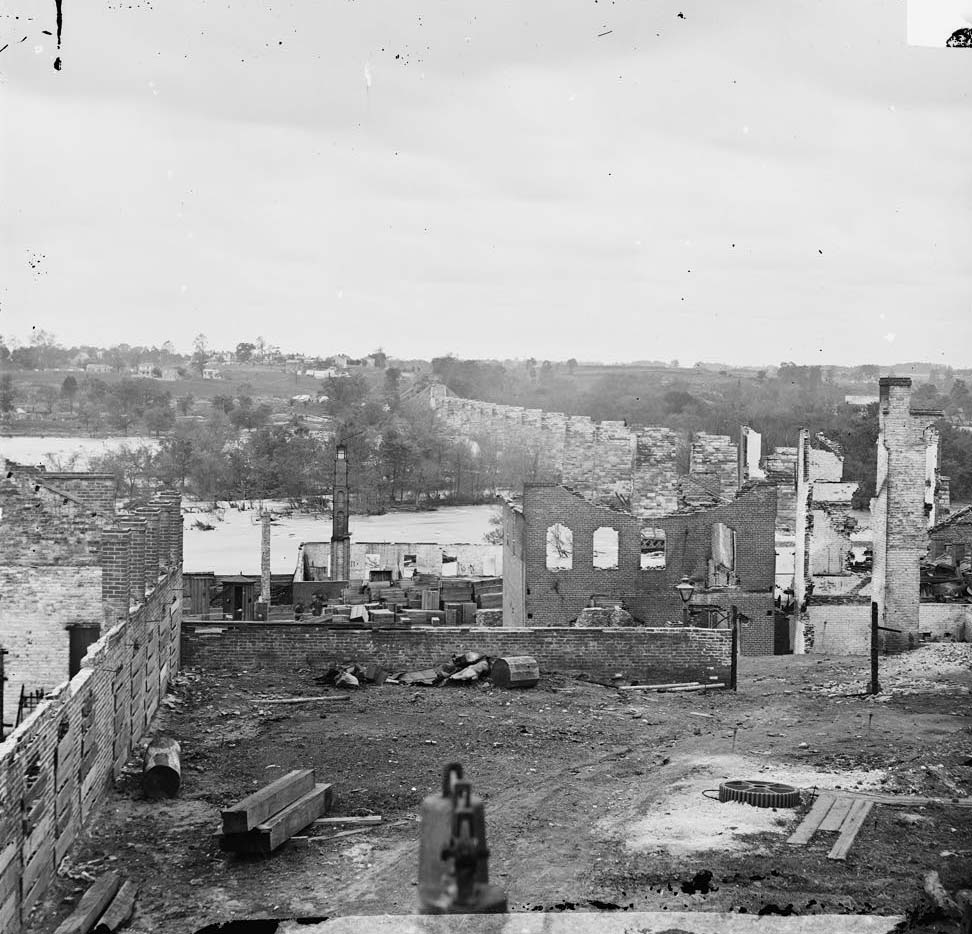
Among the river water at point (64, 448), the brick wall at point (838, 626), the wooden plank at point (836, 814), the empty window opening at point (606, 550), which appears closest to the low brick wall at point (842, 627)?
the brick wall at point (838, 626)

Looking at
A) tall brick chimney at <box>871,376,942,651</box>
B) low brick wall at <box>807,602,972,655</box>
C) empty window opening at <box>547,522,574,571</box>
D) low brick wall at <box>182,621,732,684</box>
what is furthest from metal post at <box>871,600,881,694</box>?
empty window opening at <box>547,522,574,571</box>

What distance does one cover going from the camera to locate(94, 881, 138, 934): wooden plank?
9.03 metres

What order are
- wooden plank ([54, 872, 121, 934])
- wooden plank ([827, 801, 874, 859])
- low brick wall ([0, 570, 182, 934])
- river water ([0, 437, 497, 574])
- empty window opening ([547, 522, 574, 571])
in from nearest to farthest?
1. low brick wall ([0, 570, 182, 934])
2. wooden plank ([54, 872, 121, 934])
3. wooden plank ([827, 801, 874, 859])
4. empty window opening ([547, 522, 574, 571])
5. river water ([0, 437, 497, 574])

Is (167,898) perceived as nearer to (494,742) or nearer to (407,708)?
(494,742)

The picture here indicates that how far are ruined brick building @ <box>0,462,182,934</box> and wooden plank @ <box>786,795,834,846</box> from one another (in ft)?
19.3

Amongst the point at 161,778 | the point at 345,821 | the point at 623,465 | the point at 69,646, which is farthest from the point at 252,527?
the point at 345,821

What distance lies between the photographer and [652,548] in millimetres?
27969

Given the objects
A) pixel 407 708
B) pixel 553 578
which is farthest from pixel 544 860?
pixel 553 578

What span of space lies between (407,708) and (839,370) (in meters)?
35.1

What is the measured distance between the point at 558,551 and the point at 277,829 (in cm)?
1381

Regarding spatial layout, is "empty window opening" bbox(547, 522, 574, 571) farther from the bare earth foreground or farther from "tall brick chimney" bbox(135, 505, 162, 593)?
"tall brick chimney" bbox(135, 505, 162, 593)

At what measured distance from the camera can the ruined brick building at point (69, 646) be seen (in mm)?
8875

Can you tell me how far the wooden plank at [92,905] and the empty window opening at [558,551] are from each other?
13.9 metres

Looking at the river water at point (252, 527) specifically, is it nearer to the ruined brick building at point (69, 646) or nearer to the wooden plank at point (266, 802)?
the ruined brick building at point (69, 646)
